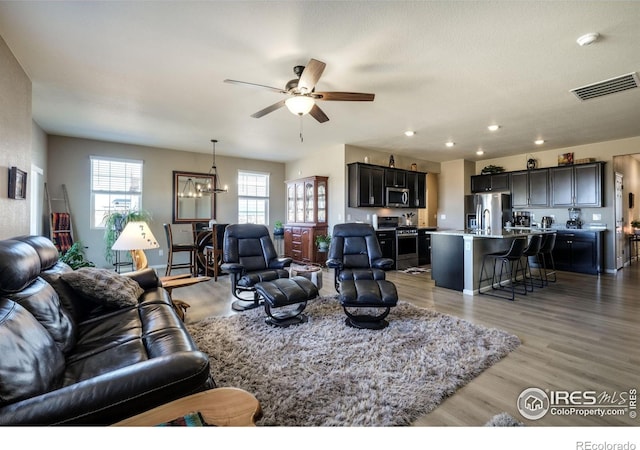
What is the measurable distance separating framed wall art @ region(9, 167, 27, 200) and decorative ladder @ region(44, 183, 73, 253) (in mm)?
2717

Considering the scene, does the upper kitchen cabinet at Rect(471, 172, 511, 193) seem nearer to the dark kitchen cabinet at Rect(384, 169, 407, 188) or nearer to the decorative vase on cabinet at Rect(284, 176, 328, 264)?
the dark kitchen cabinet at Rect(384, 169, 407, 188)

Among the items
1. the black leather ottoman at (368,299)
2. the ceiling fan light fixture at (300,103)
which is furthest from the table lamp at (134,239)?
the black leather ottoman at (368,299)

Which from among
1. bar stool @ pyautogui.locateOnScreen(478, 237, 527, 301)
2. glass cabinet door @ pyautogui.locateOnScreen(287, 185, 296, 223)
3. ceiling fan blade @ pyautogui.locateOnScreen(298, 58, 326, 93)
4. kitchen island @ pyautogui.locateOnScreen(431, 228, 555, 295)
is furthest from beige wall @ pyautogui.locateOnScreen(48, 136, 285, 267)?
bar stool @ pyautogui.locateOnScreen(478, 237, 527, 301)

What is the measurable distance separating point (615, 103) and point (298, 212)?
557 centimetres

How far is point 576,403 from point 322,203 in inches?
207

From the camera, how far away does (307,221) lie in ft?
22.3

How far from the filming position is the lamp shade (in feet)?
10.0

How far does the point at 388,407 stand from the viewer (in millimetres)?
1678

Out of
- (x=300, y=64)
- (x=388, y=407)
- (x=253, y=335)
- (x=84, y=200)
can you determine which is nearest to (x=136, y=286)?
Result: (x=253, y=335)

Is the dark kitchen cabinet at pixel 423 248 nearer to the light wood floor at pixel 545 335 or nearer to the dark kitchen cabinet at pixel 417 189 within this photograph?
the dark kitchen cabinet at pixel 417 189

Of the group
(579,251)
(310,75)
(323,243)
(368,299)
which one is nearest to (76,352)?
(368,299)

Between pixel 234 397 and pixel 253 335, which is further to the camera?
pixel 253 335

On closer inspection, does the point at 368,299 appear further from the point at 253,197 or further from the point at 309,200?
the point at 253,197
